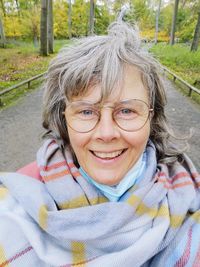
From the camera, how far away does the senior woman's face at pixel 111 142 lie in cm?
142

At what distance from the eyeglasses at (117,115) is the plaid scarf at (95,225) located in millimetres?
272

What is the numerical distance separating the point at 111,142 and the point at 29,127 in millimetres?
5451

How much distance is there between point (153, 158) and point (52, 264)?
724 mm

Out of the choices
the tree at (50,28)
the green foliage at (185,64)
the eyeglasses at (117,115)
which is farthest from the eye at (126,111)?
the tree at (50,28)

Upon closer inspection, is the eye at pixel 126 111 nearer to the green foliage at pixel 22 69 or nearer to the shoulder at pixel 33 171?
the shoulder at pixel 33 171

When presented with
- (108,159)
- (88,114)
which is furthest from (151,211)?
(88,114)

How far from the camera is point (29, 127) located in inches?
262

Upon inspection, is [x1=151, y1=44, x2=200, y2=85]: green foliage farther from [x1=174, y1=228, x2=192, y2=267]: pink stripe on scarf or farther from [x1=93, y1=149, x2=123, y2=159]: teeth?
[x1=174, y1=228, x2=192, y2=267]: pink stripe on scarf

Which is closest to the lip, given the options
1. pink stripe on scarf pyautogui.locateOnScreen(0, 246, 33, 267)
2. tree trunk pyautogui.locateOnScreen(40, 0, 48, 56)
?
pink stripe on scarf pyautogui.locateOnScreen(0, 246, 33, 267)

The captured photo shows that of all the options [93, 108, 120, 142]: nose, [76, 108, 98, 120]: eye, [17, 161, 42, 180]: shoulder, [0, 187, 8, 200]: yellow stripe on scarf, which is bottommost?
[0, 187, 8, 200]: yellow stripe on scarf

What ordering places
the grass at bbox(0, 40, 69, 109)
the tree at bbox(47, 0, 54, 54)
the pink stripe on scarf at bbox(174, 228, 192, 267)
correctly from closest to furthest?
the pink stripe on scarf at bbox(174, 228, 192, 267), the grass at bbox(0, 40, 69, 109), the tree at bbox(47, 0, 54, 54)

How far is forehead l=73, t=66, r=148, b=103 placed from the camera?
143cm

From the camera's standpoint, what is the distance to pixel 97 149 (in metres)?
1.45

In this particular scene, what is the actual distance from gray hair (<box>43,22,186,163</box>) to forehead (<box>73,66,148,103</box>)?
0.02 meters
